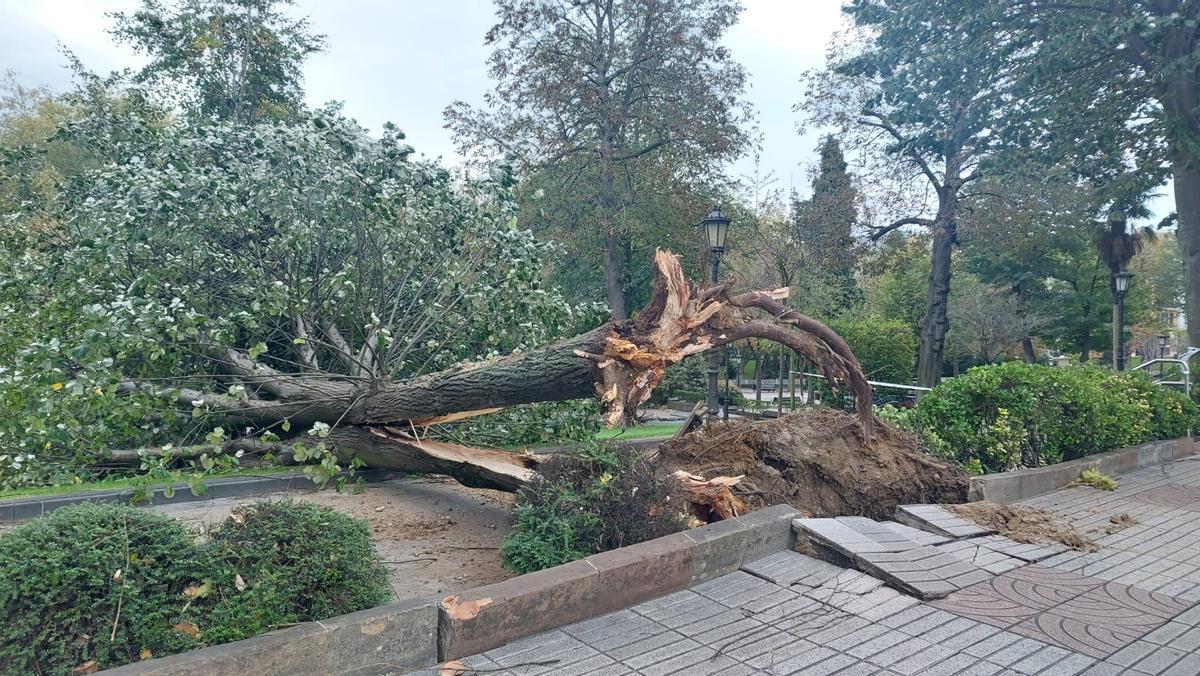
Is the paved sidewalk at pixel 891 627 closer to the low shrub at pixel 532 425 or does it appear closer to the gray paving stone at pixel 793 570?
the gray paving stone at pixel 793 570

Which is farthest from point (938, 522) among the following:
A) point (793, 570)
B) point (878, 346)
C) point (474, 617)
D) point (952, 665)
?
point (878, 346)

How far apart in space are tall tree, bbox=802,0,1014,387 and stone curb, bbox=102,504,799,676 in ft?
37.7

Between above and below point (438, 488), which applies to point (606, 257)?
above

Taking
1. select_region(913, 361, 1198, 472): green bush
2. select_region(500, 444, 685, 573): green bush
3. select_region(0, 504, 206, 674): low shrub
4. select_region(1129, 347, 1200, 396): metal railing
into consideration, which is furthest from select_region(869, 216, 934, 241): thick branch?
select_region(0, 504, 206, 674): low shrub

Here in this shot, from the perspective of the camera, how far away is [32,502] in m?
5.54

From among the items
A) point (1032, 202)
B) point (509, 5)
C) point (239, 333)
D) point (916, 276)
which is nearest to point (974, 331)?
point (916, 276)

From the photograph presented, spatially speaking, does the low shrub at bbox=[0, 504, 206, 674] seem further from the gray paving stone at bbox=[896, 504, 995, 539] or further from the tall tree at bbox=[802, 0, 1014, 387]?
the tall tree at bbox=[802, 0, 1014, 387]

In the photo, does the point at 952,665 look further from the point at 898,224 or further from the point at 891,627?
the point at 898,224

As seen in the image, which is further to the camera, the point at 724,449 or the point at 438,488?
the point at 438,488

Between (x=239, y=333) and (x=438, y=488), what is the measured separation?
9.72 ft

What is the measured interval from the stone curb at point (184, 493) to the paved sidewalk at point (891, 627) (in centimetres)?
348

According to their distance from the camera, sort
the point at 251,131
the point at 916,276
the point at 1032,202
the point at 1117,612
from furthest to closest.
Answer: the point at 916,276 → the point at 1032,202 → the point at 251,131 → the point at 1117,612

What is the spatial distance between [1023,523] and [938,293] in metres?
12.7

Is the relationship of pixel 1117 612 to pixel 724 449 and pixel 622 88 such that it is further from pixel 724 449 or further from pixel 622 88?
pixel 622 88
